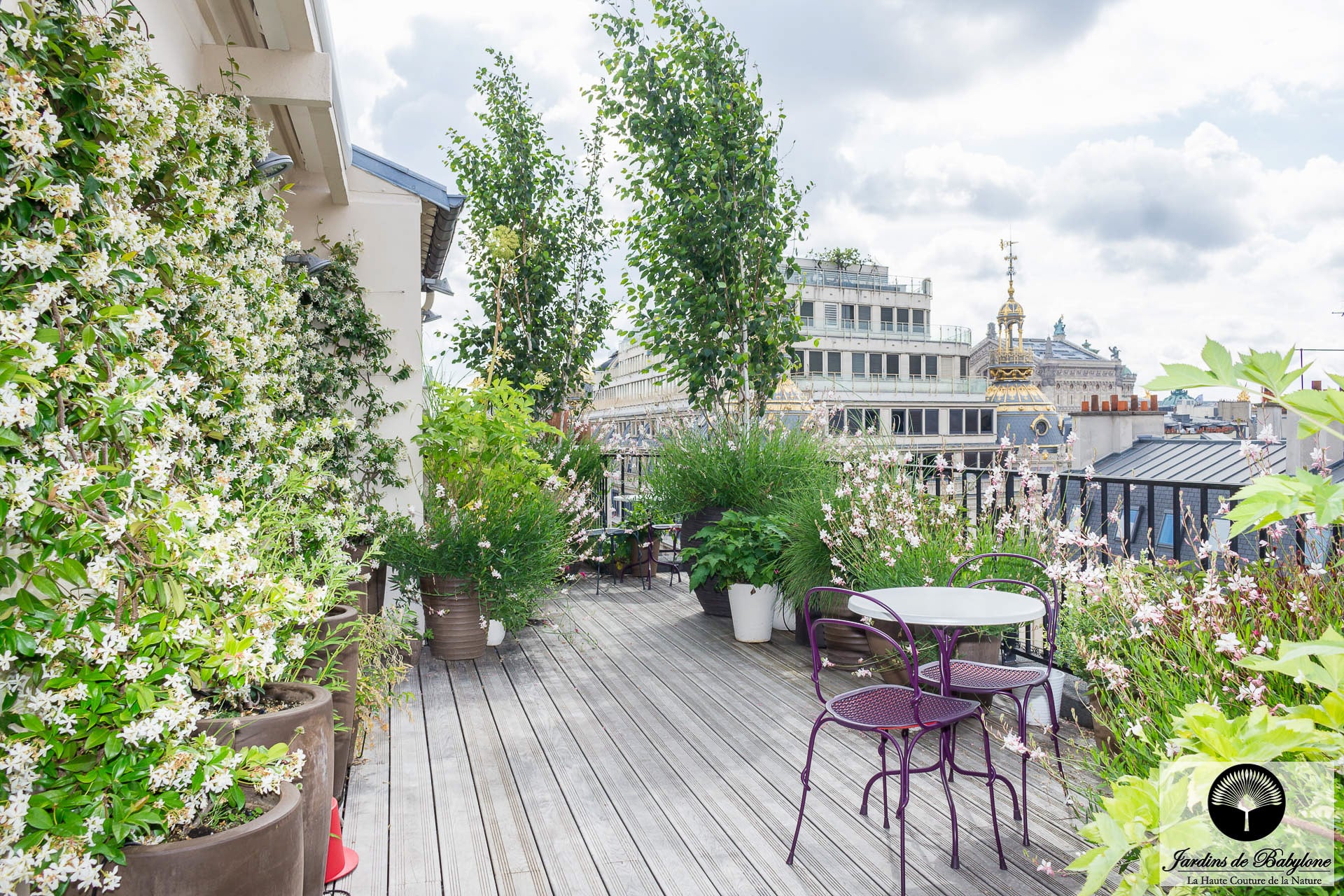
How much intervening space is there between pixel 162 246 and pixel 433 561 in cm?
279

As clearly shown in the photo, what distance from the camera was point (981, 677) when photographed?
2.76 meters

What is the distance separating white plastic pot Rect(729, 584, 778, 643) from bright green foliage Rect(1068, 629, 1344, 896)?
4.06 meters

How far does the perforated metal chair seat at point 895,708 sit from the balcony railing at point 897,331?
106ft

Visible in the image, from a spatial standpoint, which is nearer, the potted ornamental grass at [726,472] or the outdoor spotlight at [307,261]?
the outdoor spotlight at [307,261]

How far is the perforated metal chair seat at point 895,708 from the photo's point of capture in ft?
7.64

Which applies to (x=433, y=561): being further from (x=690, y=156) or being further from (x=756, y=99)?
(x=756, y=99)

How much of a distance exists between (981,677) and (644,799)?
126 cm

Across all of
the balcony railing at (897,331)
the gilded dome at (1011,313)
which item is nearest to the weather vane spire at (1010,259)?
the gilded dome at (1011,313)

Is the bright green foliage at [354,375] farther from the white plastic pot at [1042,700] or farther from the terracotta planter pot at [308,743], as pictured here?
the white plastic pot at [1042,700]

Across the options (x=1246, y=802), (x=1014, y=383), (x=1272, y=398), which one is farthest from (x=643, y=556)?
(x=1014, y=383)

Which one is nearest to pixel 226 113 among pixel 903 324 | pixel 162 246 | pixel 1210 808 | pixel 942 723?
pixel 162 246

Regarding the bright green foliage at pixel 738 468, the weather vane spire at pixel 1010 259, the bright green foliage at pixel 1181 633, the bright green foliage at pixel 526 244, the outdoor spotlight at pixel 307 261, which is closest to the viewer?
the bright green foliage at pixel 1181 633

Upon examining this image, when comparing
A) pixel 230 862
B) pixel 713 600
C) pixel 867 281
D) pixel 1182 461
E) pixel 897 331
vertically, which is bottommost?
pixel 713 600

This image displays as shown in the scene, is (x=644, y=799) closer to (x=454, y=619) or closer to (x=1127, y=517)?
(x=454, y=619)
